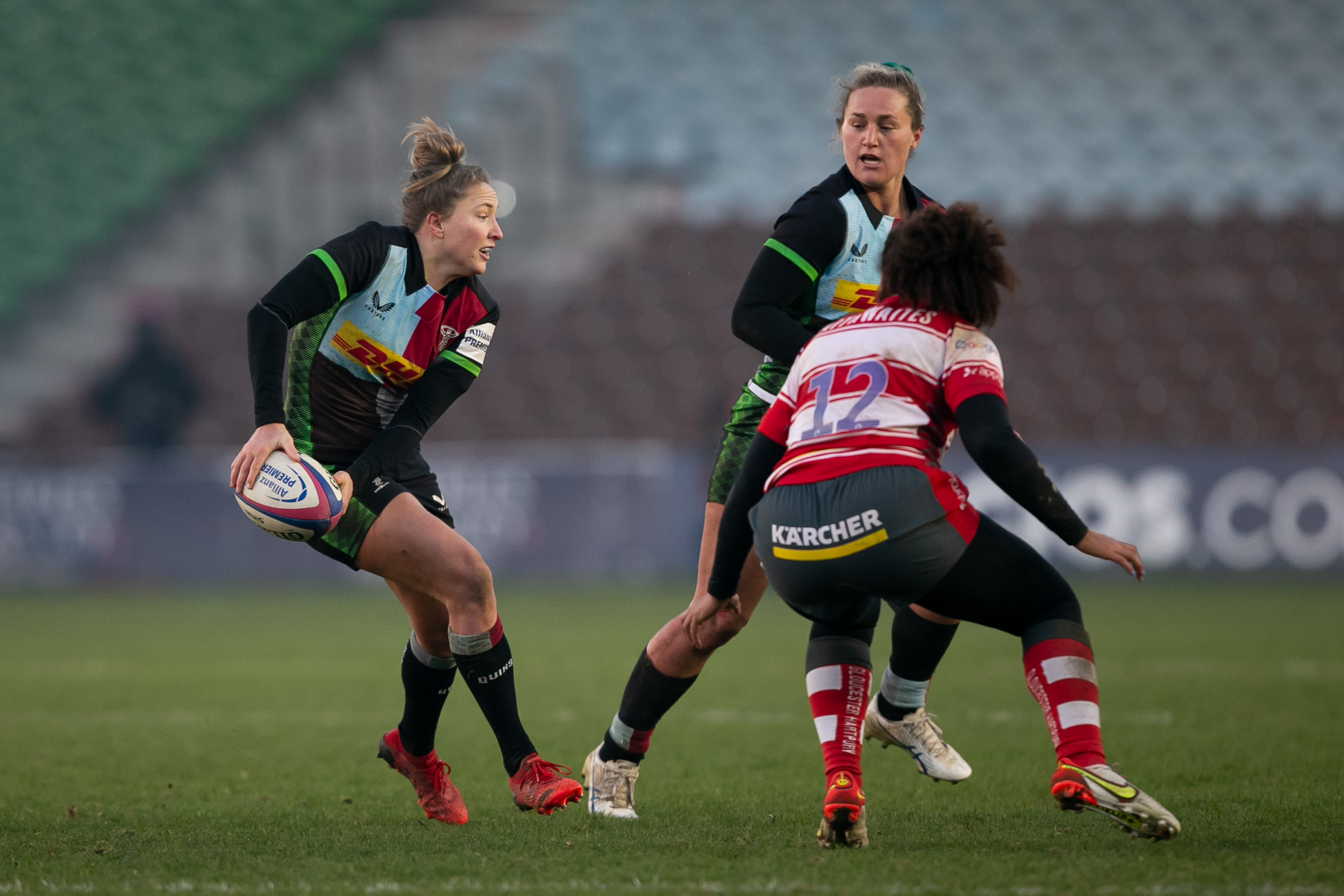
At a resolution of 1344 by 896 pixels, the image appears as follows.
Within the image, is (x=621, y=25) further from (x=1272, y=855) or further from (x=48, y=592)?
(x=1272, y=855)

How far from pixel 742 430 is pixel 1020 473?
1.21m

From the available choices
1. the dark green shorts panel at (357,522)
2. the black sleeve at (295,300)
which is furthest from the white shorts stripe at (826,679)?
the black sleeve at (295,300)

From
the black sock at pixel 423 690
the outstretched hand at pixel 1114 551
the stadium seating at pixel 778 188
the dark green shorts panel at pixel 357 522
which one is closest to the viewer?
the outstretched hand at pixel 1114 551

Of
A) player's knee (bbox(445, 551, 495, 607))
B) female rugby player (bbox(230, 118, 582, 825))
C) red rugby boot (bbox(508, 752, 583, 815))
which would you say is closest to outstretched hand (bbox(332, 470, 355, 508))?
Result: female rugby player (bbox(230, 118, 582, 825))

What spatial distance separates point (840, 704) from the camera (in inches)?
143

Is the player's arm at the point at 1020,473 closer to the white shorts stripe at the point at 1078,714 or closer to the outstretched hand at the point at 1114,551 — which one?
the outstretched hand at the point at 1114,551

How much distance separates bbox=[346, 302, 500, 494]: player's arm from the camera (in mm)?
4254

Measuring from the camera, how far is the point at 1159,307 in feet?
53.0

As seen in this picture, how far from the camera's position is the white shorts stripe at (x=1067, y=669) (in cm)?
335

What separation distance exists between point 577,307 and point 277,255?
4.55m

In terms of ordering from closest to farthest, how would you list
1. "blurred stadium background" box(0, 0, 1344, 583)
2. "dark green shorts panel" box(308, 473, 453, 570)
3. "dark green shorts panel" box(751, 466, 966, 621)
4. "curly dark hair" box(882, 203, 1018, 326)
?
"dark green shorts panel" box(751, 466, 966, 621)
"curly dark hair" box(882, 203, 1018, 326)
"dark green shorts panel" box(308, 473, 453, 570)
"blurred stadium background" box(0, 0, 1344, 583)

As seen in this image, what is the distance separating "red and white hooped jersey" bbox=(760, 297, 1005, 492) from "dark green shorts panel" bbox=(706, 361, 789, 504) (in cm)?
73

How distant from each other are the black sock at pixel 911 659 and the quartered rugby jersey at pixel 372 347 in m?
1.57

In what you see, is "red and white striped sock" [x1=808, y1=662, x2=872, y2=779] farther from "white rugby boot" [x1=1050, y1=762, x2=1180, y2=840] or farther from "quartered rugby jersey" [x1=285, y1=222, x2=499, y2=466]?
"quartered rugby jersey" [x1=285, y1=222, x2=499, y2=466]
